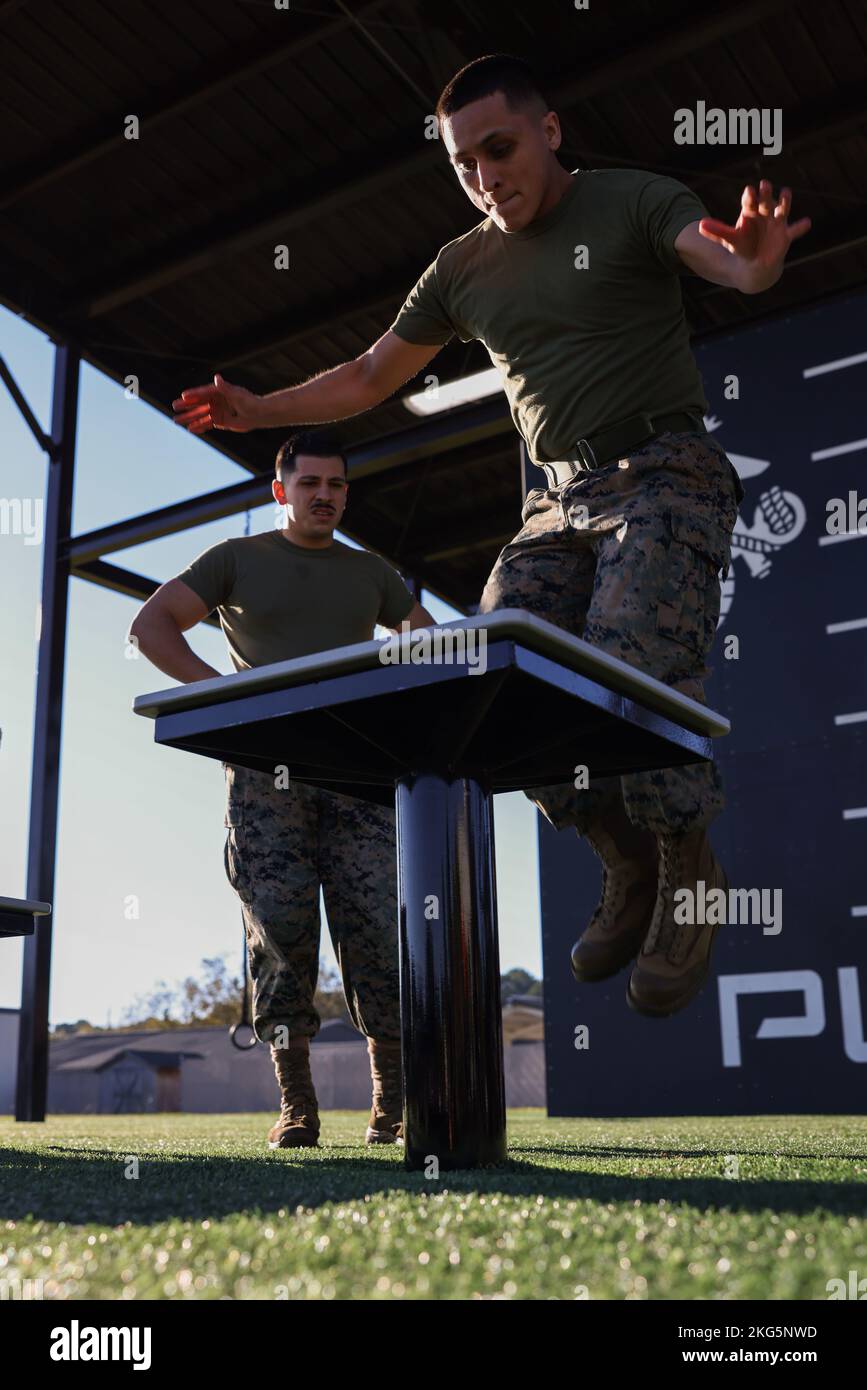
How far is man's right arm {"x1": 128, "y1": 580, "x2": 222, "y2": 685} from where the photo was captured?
2551 mm

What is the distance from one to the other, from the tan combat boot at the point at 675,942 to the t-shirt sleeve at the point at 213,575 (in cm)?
146

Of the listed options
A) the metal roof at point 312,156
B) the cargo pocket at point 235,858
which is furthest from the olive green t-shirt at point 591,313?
the metal roof at point 312,156

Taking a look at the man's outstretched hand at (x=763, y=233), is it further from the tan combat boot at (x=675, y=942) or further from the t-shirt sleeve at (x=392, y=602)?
the t-shirt sleeve at (x=392, y=602)

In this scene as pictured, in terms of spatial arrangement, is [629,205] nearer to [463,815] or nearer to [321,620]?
[463,815]

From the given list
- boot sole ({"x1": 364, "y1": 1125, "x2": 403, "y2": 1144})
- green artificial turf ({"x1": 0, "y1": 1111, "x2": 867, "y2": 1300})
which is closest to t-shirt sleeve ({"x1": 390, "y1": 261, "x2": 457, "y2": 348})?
green artificial turf ({"x1": 0, "y1": 1111, "x2": 867, "y2": 1300})

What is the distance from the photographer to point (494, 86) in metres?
1.81

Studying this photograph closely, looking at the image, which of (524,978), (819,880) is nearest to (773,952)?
(819,880)

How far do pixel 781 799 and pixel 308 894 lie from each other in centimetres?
295

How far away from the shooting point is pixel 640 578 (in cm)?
176

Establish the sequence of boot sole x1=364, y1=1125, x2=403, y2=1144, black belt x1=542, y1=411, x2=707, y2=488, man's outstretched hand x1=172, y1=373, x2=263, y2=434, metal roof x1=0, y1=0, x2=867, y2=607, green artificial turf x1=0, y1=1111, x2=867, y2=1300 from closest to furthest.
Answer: green artificial turf x1=0, y1=1111, x2=867, y2=1300
black belt x1=542, y1=411, x2=707, y2=488
man's outstretched hand x1=172, y1=373, x2=263, y2=434
boot sole x1=364, y1=1125, x2=403, y2=1144
metal roof x1=0, y1=0, x2=867, y2=607

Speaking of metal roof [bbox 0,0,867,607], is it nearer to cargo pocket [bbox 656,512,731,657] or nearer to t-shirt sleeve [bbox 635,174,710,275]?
t-shirt sleeve [bbox 635,174,710,275]

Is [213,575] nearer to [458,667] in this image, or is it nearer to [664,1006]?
[664,1006]

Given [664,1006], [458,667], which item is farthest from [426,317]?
[664,1006]

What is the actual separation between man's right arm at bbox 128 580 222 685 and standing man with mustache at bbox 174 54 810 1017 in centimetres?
67
